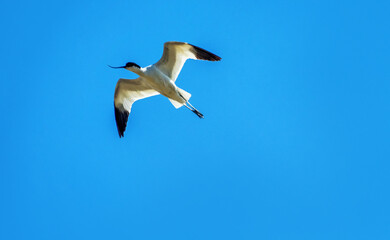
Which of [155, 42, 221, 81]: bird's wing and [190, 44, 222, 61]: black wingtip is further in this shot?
[155, 42, 221, 81]: bird's wing

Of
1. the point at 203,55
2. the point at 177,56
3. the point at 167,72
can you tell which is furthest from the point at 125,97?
the point at 203,55

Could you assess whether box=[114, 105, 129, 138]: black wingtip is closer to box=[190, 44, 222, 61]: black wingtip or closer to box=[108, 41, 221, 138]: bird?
box=[108, 41, 221, 138]: bird

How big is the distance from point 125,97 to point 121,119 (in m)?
0.68

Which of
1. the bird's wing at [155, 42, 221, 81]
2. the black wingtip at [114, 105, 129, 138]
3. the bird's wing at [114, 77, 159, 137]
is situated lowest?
the black wingtip at [114, 105, 129, 138]

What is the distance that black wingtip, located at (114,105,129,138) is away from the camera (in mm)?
14531

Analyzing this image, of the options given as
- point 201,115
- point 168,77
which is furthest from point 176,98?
point 201,115

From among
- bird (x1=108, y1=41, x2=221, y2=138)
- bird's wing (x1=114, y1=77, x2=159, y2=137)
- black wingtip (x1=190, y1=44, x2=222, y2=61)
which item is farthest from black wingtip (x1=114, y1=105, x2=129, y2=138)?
black wingtip (x1=190, y1=44, x2=222, y2=61)

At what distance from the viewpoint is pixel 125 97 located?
575 inches

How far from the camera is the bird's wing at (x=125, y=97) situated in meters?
14.3

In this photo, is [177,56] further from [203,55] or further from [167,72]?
[203,55]

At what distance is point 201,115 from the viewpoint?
49.2 ft

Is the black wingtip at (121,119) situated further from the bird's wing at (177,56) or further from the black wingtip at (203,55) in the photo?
the black wingtip at (203,55)

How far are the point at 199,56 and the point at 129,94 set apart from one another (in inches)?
112

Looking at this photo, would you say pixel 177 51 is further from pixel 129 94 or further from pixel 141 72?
pixel 129 94
